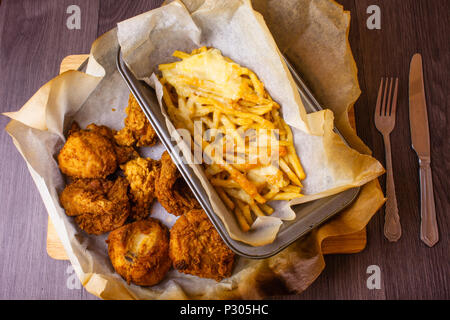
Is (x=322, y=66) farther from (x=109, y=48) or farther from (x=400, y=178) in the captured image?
(x=109, y=48)

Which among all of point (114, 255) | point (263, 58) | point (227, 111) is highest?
point (263, 58)

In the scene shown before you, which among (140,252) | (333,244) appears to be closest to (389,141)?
(333,244)

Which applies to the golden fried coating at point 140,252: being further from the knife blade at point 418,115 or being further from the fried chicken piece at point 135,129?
the knife blade at point 418,115

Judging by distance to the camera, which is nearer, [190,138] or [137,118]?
[190,138]

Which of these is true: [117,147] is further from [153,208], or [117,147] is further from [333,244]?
[333,244]

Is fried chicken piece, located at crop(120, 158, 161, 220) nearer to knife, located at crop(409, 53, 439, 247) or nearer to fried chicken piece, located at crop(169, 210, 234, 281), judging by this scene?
fried chicken piece, located at crop(169, 210, 234, 281)

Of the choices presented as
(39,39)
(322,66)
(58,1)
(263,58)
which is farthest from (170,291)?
(58,1)

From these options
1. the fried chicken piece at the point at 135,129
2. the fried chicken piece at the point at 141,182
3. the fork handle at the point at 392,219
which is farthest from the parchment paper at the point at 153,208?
the fork handle at the point at 392,219
